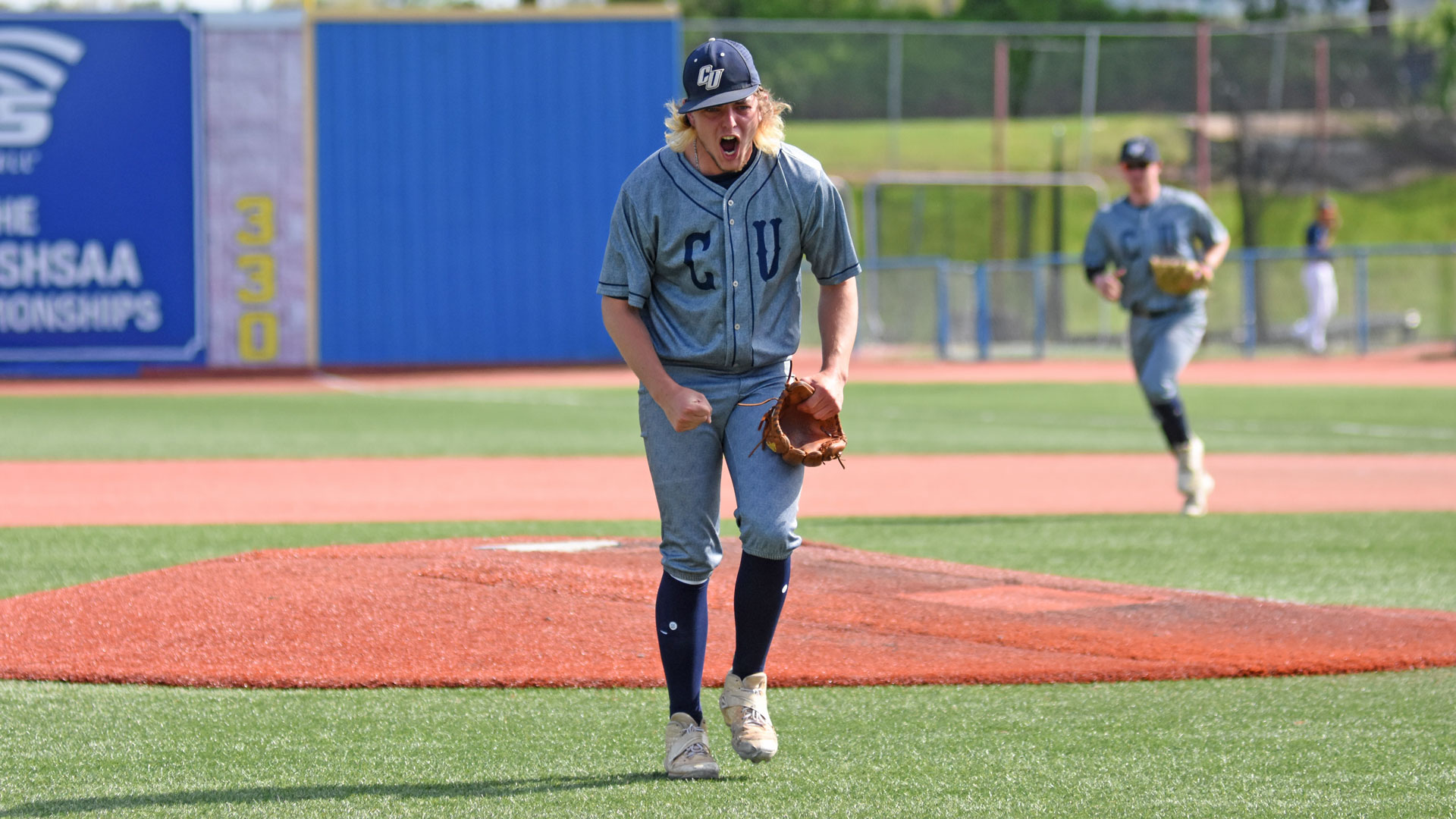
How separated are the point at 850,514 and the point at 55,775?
6.26 m

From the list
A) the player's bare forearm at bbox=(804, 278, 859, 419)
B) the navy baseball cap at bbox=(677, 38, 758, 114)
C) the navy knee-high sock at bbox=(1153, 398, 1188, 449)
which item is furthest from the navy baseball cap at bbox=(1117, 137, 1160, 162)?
the navy baseball cap at bbox=(677, 38, 758, 114)

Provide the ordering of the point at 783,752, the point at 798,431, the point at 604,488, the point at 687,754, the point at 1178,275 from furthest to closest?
the point at 604,488, the point at 1178,275, the point at 783,752, the point at 798,431, the point at 687,754

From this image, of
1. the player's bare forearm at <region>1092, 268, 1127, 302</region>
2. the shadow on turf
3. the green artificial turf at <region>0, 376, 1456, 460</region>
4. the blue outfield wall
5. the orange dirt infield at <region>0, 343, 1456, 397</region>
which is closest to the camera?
the shadow on turf

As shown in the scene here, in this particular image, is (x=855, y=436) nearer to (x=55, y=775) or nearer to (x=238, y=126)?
(x=55, y=775)

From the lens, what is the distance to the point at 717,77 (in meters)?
4.11

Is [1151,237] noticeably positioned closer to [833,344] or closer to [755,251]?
[833,344]

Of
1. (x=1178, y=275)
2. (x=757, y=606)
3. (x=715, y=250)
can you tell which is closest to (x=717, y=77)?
(x=715, y=250)

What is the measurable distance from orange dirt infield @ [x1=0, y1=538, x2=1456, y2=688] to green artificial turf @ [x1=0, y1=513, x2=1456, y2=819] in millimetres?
157

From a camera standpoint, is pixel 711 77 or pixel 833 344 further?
pixel 833 344

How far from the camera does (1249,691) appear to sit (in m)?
5.18

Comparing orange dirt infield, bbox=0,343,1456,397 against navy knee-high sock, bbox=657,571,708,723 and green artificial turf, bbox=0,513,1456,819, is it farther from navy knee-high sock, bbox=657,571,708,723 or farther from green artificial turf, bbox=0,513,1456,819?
navy knee-high sock, bbox=657,571,708,723

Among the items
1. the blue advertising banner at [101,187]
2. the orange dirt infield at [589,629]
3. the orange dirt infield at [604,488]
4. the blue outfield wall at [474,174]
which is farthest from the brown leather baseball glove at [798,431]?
the blue advertising banner at [101,187]

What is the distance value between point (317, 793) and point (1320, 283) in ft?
80.5

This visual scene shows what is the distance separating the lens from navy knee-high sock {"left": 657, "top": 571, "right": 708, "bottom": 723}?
14.4 feet
